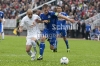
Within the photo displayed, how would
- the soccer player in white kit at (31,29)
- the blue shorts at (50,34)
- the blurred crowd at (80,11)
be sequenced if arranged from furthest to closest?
the blurred crowd at (80,11) < the blue shorts at (50,34) < the soccer player in white kit at (31,29)

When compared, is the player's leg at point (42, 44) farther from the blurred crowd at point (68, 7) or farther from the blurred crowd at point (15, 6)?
the blurred crowd at point (15, 6)

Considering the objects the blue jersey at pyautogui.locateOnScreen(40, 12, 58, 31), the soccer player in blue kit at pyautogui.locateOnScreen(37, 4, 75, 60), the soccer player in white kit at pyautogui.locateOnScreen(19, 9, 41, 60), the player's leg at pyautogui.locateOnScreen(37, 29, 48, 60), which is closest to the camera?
the soccer player in white kit at pyautogui.locateOnScreen(19, 9, 41, 60)

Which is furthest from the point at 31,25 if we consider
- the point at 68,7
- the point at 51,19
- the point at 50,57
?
the point at 68,7

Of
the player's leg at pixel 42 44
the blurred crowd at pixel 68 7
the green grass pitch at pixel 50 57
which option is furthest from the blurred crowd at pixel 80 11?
the player's leg at pixel 42 44

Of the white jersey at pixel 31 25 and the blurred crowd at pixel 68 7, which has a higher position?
the blurred crowd at pixel 68 7

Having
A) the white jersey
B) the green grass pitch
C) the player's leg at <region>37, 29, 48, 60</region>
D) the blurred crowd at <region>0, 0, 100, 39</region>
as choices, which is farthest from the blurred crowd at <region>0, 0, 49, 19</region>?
the white jersey

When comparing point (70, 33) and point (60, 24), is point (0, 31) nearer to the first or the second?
point (60, 24)

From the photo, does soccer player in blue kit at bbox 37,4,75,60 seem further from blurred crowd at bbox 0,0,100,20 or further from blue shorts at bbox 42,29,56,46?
blurred crowd at bbox 0,0,100,20

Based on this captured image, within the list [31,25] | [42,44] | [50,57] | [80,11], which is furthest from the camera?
[80,11]

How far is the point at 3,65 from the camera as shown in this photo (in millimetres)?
13172

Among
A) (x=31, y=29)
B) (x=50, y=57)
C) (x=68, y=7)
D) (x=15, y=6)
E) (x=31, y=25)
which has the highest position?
(x=15, y=6)

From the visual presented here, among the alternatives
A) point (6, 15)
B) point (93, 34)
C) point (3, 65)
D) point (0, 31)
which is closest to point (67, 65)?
point (3, 65)

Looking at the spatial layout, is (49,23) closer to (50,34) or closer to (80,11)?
(50,34)

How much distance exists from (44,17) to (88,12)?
81.8ft
